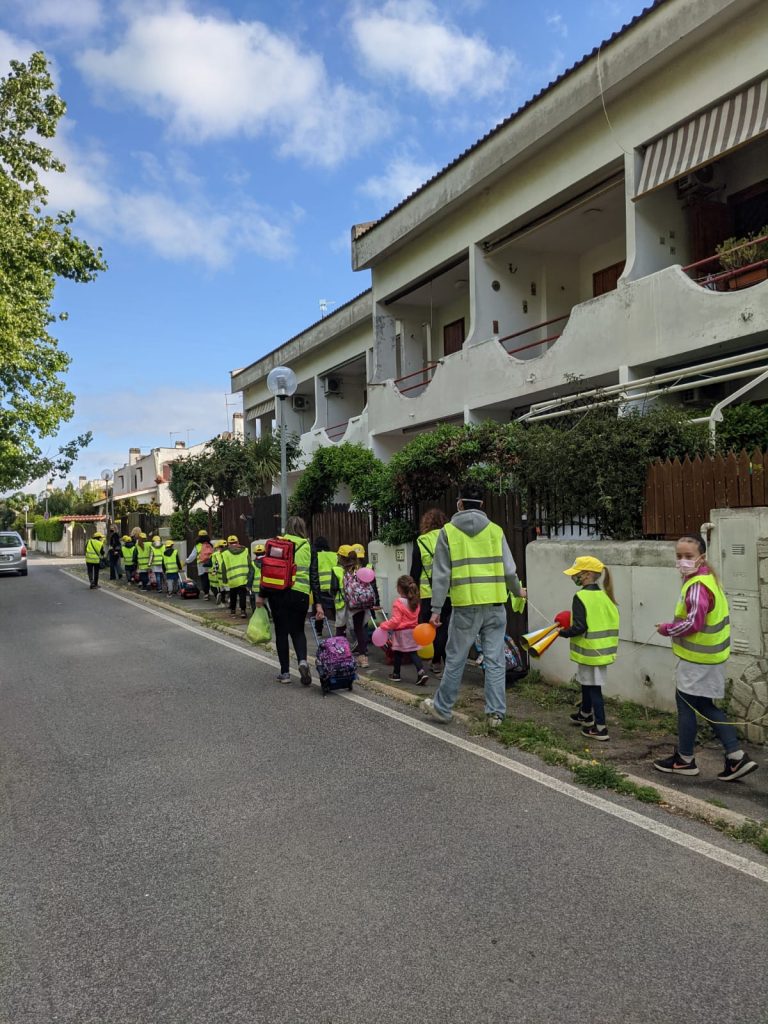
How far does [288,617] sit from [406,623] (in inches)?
49.7

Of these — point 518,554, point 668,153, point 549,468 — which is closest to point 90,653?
point 518,554

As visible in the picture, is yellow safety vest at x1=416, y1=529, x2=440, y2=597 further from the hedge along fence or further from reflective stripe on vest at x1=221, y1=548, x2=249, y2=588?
the hedge along fence

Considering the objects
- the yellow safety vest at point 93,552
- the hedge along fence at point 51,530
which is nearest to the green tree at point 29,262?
the yellow safety vest at point 93,552

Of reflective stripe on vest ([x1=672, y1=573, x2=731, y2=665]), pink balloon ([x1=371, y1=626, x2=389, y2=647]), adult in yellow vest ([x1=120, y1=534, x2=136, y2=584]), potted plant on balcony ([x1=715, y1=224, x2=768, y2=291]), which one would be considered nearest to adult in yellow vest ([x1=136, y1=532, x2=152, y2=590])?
adult in yellow vest ([x1=120, y1=534, x2=136, y2=584])

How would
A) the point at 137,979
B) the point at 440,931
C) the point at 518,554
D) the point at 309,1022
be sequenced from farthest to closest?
the point at 518,554 → the point at 440,931 → the point at 137,979 → the point at 309,1022

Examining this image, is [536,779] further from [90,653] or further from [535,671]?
[90,653]

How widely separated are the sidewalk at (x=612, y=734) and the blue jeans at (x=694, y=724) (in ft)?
0.70

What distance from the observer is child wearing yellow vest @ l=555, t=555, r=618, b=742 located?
19.0ft

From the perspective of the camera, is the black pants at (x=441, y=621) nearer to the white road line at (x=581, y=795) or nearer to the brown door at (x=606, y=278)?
the white road line at (x=581, y=795)

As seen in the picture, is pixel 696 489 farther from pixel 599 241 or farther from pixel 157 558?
pixel 157 558

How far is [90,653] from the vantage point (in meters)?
10.4

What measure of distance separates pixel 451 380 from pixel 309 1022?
1431cm

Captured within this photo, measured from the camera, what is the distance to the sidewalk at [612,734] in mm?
4703

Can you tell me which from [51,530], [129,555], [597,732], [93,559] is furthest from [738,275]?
[51,530]
